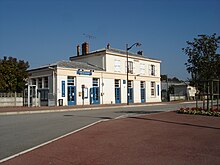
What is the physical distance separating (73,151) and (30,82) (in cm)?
2885

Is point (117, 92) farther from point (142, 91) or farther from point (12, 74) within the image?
point (12, 74)

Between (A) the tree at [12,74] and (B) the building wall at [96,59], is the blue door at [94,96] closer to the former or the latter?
(B) the building wall at [96,59]

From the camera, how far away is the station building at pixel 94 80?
30.0 metres

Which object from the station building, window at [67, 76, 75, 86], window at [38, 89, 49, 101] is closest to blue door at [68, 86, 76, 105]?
the station building

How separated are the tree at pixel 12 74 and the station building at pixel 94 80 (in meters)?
1.85

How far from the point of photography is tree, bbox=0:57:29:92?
2958cm

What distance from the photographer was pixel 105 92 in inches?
1395

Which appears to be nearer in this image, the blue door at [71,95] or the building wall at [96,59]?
the blue door at [71,95]

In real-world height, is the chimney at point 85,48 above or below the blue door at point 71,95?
above

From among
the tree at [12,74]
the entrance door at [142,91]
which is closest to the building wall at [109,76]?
the entrance door at [142,91]

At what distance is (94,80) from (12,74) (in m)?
10.1

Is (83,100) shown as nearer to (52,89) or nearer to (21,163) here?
(52,89)

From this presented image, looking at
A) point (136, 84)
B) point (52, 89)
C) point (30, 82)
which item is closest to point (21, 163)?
point (52, 89)

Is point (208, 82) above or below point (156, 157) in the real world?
above
